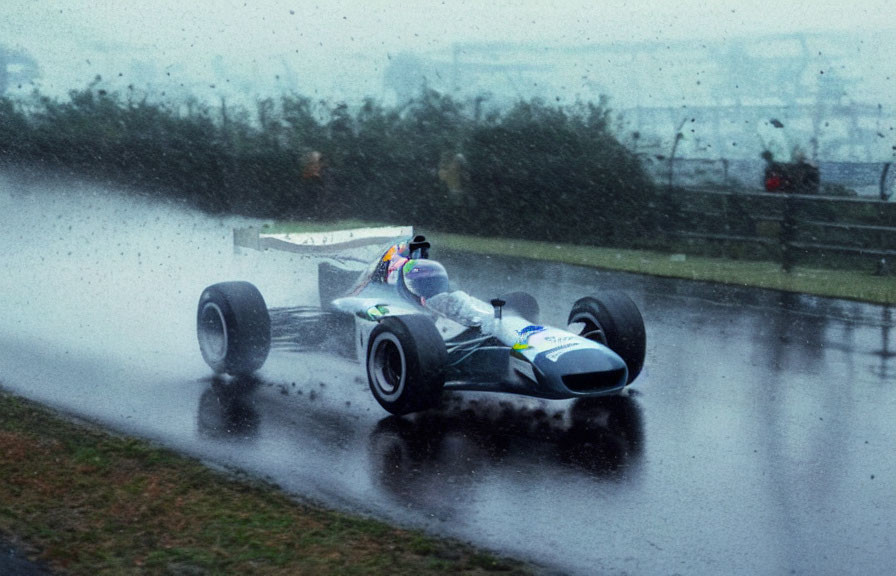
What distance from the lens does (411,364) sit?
7078 millimetres

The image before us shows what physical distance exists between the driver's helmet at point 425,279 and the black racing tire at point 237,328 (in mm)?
1284

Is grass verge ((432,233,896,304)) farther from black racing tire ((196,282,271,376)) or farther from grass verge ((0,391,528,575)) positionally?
grass verge ((0,391,528,575))

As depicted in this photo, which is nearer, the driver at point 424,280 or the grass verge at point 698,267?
the driver at point 424,280

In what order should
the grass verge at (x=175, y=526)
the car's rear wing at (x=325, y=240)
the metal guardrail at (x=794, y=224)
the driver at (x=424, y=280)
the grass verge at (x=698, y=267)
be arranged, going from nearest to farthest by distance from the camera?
the grass verge at (x=175, y=526)
the driver at (x=424, y=280)
the car's rear wing at (x=325, y=240)
the grass verge at (x=698, y=267)
the metal guardrail at (x=794, y=224)

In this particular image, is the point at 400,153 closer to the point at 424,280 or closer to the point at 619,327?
the point at 424,280

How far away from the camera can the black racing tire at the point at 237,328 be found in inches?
335

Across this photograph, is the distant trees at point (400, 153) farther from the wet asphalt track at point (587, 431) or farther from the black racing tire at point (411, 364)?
the black racing tire at point (411, 364)

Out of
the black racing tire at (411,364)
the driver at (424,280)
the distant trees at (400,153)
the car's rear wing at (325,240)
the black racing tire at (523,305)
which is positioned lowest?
the black racing tire at (411,364)

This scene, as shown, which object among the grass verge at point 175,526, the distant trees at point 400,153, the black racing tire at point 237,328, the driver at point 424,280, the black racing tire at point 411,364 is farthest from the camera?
the distant trees at point 400,153

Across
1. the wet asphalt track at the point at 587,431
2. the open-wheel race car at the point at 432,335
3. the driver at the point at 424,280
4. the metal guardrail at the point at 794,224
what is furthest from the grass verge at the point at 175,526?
the metal guardrail at the point at 794,224

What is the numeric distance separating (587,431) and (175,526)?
3018mm

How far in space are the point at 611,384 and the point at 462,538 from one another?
232 cm

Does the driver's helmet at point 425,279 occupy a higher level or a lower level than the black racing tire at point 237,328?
higher

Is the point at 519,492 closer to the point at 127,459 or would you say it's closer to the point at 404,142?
the point at 127,459
